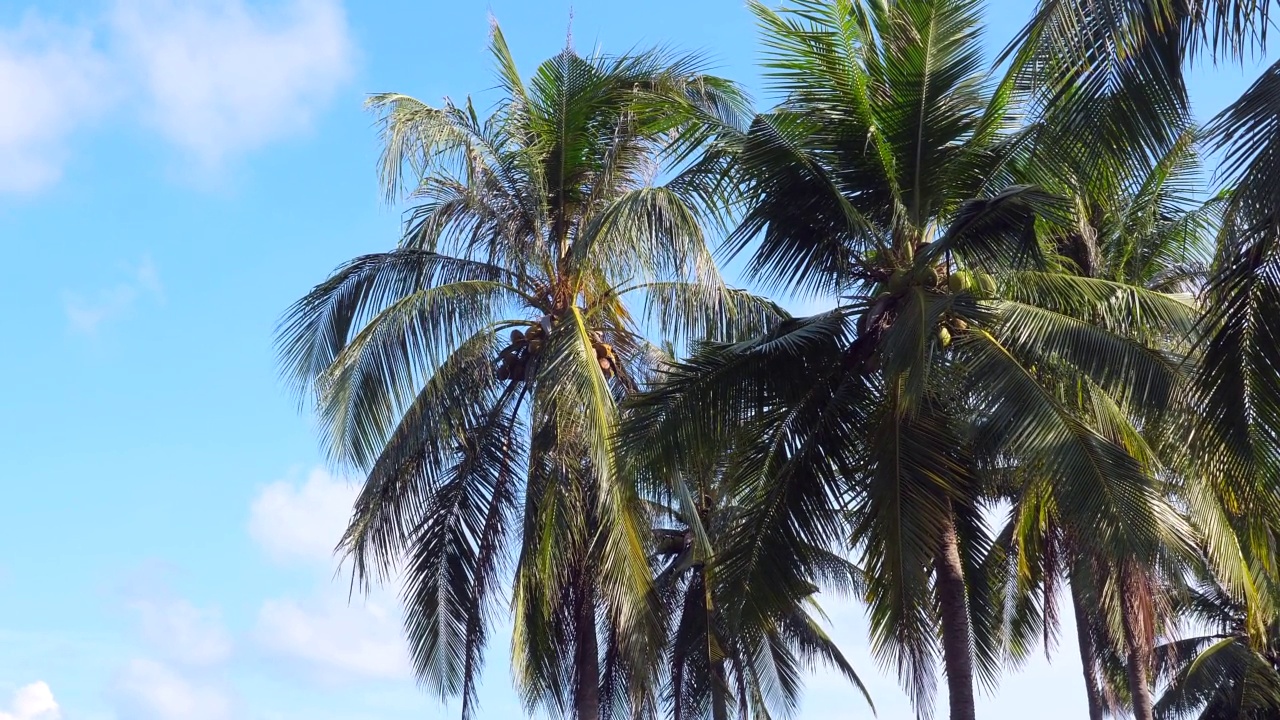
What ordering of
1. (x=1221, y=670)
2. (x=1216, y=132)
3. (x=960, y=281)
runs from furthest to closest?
(x=1221, y=670) < (x=960, y=281) < (x=1216, y=132)

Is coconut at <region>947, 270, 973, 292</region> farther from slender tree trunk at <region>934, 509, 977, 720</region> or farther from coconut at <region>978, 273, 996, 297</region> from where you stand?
slender tree trunk at <region>934, 509, 977, 720</region>

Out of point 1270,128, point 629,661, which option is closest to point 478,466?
point 629,661

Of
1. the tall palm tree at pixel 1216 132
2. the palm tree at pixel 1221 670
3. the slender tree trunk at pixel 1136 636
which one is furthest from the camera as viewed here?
the palm tree at pixel 1221 670

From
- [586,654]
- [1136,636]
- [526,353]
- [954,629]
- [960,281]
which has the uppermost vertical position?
[526,353]

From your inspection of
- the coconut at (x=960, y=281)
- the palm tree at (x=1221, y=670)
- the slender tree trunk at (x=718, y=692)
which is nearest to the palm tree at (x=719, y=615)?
the slender tree trunk at (x=718, y=692)

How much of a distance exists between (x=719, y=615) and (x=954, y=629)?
101 inches

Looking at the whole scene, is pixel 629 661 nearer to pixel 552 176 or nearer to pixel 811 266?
pixel 811 266

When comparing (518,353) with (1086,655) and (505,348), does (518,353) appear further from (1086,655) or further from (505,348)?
(1086,655)

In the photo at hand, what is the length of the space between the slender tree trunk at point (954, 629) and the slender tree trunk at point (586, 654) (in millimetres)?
4794

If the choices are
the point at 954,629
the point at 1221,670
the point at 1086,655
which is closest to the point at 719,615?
the point at 954,629

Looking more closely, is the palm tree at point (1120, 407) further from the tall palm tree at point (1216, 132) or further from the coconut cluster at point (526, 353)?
the coconut cluster at point (526, 353)

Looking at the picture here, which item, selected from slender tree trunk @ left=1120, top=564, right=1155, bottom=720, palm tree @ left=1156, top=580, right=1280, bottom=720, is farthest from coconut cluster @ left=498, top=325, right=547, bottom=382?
palm tree @ left=1156, top=580, right=1280, bottom=720

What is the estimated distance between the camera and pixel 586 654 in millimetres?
15672

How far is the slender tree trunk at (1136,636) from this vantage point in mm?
12062
